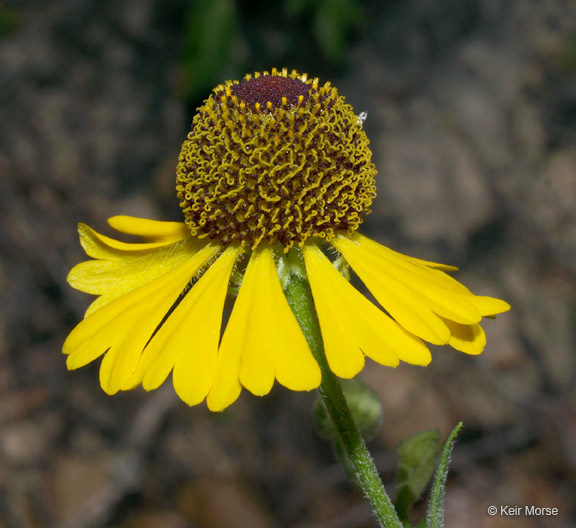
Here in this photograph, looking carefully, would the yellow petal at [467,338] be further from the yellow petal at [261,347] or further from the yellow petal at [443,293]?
the yellow petal at [261,347]

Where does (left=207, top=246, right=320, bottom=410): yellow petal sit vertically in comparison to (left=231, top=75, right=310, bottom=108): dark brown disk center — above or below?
below

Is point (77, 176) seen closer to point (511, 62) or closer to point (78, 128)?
point (78, 128)

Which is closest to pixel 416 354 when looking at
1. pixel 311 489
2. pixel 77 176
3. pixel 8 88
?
pixel 311 489

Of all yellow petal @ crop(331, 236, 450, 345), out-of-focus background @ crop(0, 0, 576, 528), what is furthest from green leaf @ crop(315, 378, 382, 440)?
out-of-focus background @ crop(0, 0, 576, 528)

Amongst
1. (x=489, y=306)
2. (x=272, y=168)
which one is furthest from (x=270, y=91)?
(x=489, y=306)

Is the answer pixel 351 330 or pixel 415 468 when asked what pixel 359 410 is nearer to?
pixel 415 468

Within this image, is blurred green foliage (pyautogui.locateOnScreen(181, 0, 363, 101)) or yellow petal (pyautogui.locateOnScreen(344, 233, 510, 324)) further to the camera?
blurred green foliage (pyautogui.locateOnScreen(181, 0, 363, 101))

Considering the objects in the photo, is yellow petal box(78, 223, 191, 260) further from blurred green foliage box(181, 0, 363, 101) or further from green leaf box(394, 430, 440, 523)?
blurred green foliage box(181, 0, 363, 101)

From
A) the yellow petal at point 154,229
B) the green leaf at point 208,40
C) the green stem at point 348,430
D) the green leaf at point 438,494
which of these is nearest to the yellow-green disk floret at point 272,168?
the yellow petal at point 154,229
